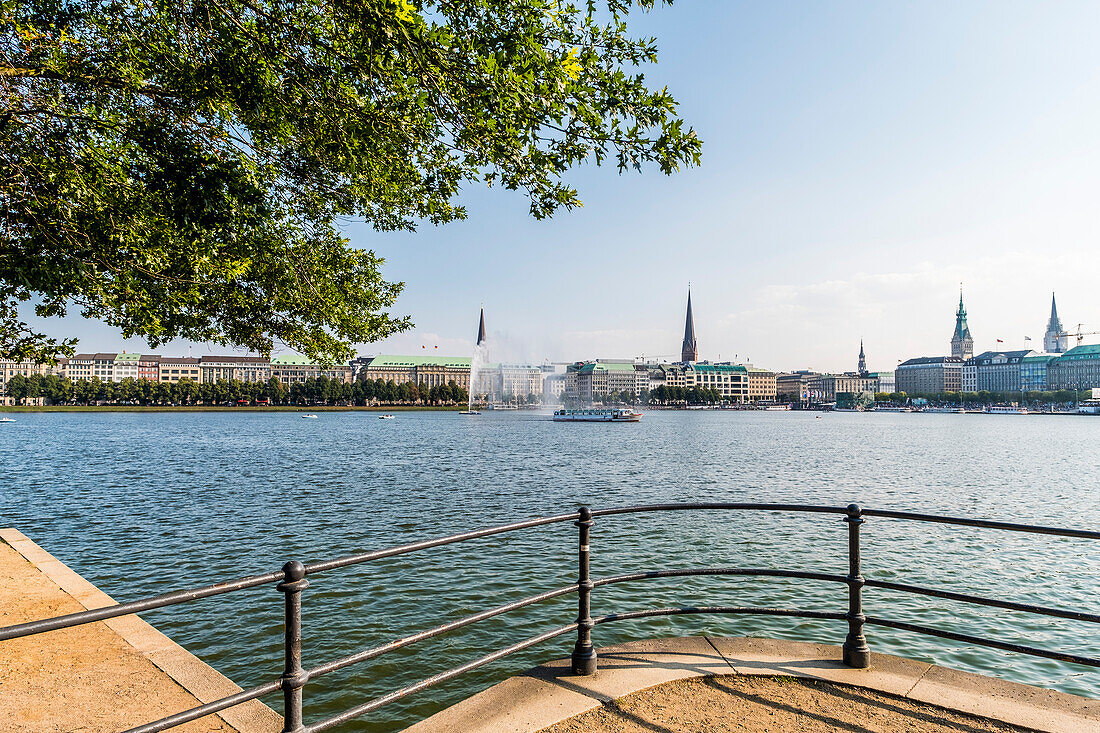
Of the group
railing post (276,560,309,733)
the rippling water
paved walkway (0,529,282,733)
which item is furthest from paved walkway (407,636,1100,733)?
the rippling water

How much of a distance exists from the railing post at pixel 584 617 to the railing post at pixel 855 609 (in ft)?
7.09

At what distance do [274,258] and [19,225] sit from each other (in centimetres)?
303

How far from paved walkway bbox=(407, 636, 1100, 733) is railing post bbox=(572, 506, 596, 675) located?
0.38ft

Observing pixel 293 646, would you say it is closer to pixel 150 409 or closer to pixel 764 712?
pixel 764 712

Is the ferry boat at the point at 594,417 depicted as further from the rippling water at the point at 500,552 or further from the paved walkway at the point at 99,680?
the paved walkway at the point at 99,680

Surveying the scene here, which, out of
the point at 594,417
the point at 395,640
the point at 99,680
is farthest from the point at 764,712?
the point at 594,417

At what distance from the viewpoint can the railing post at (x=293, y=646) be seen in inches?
142

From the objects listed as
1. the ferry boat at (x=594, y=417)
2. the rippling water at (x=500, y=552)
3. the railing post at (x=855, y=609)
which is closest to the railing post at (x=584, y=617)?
the railing post at (x=855, y=609)

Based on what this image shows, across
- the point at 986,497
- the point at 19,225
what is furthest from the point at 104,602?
the point at 986,497

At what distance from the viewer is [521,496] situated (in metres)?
28.2

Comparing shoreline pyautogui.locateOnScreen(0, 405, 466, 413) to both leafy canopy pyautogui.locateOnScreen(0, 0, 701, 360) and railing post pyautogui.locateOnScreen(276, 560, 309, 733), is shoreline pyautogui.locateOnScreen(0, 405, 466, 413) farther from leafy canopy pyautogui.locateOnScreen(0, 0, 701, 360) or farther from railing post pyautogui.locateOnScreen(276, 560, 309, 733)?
railing post pyautogui.locateOnScreen(276, 560, 309, 733)

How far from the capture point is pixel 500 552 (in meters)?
17.3

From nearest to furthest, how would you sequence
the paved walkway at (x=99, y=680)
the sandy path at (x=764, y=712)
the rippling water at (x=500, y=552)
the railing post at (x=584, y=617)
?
the sandy path at (x=764, y=712), the railing post at (x=584, y=617), the paved walkway at (x=99, y=680), the rippling water at (x=500, y=552)

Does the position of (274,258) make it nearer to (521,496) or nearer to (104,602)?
(104,602)
